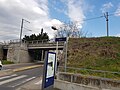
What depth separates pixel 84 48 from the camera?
23609 millimetres

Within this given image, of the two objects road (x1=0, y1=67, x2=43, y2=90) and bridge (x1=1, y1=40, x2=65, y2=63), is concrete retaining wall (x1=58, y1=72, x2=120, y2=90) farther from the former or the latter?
bridge (x1=1, y1=40, x2=65, y2=63)

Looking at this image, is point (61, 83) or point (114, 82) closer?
point (114, 82)

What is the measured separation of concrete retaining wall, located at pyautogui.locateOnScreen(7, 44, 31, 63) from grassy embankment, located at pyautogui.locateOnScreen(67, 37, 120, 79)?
73.8 feet

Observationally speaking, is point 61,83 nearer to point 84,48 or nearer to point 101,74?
point 101,74

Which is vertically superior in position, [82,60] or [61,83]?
[82,60]

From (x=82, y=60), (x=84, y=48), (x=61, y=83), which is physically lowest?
(x=61, y=83)

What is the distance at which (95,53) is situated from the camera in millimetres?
21328

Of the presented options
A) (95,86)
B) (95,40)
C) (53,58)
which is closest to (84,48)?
(95,40)

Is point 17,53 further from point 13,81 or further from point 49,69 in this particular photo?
point 49,69

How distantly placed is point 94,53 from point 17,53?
28.8m

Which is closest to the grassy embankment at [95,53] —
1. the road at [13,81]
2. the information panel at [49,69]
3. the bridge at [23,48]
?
the road at [13,81]

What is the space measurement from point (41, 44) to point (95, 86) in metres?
35.3

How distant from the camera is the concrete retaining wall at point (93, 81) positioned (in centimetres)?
1053

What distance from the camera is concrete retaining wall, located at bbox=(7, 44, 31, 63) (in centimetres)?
4636
